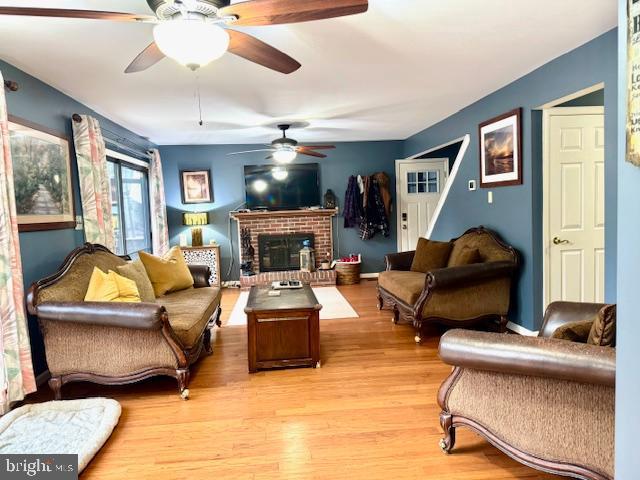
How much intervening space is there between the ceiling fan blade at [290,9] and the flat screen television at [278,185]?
4787 millimetres

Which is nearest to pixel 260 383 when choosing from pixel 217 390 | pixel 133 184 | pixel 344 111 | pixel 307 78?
pixel 217 390

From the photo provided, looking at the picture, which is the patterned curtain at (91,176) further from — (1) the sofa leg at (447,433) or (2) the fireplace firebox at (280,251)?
(1) the sofa leg at (447,433)

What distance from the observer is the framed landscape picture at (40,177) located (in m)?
2.84

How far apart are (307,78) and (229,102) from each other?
102 cm

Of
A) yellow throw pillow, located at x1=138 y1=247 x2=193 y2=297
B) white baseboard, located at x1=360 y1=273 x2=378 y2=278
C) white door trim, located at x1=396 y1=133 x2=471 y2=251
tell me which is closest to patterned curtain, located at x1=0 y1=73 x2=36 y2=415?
yellow throw pillow, located at x1=138 y1=247 x2=193 y2=297

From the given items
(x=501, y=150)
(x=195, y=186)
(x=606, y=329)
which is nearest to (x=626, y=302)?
(x=606, y=329)

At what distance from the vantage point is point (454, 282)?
346cm

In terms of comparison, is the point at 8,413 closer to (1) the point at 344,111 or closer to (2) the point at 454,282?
(2) the point at 454,282

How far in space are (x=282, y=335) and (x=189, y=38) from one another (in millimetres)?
2152

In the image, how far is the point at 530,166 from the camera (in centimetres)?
345

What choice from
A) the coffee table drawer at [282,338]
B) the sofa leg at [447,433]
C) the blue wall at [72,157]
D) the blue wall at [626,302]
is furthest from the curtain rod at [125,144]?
the blue wall at [626,302]

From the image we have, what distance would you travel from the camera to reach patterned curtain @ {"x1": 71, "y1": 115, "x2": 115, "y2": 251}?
141 inches

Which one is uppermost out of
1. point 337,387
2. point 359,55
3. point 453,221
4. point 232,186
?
point 359,55

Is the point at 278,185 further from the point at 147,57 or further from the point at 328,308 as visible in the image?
the point at 147,57
